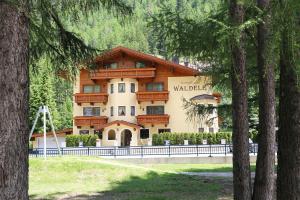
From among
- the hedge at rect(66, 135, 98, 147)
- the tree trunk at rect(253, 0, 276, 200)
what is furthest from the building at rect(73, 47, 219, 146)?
the tree trunk at rect(253, 0, 276, 200)

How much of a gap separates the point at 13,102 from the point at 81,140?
46.8 m

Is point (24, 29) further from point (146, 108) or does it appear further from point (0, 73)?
point (146, 108)

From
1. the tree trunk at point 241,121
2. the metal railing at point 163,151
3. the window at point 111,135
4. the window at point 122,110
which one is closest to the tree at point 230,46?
the tree trunk at point 241,121

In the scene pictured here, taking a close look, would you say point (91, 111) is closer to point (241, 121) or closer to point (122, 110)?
point (122, 110)

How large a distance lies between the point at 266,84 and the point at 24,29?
161 inches

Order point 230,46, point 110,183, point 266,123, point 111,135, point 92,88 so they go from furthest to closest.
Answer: point 92,88, point 111,135, point 110,183, point 266,123, point 230,46

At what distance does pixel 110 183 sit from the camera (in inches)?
679

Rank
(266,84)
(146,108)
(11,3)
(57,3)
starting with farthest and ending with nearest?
(146,108)
(266,84)
(57,3)
(11,3)

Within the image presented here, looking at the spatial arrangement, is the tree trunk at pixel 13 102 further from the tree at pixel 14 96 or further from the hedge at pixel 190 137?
the hedge at pixel 190 137

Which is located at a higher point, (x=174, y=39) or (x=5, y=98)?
(x=174, y=39)

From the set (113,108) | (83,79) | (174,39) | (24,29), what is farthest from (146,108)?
(24,29)

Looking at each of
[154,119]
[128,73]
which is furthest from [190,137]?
[128,73]

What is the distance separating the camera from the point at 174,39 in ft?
29.2

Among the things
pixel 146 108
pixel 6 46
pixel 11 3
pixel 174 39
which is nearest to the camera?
pixel 11 3
